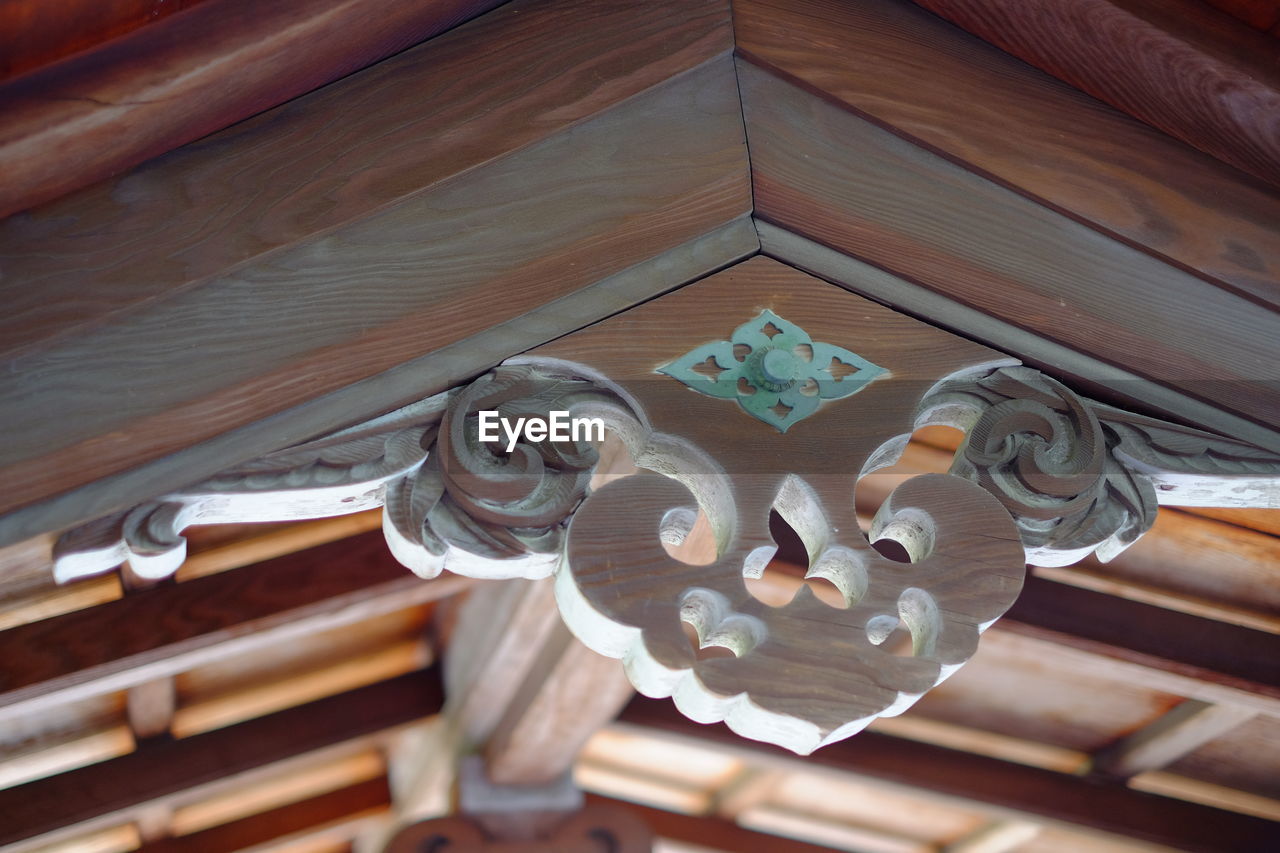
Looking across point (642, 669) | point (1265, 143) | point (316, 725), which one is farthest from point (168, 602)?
point (1265, 143)

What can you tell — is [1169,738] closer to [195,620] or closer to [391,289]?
[195,620]

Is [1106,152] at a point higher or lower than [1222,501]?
higher

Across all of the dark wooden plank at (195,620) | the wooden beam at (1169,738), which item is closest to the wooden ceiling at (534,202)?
the dark wooden plank at (195,620)

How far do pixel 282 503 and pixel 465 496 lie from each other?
0.15 m

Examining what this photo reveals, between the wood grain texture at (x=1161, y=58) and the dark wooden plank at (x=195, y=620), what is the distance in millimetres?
1562

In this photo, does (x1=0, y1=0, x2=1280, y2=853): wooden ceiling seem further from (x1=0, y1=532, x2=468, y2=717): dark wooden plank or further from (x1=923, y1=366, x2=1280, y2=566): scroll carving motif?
(x1=0, y1=532, x2=468, y2=717): dark wooden plank

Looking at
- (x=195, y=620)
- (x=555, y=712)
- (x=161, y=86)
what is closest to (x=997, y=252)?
(x=161, y=86)

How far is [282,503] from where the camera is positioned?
103cm

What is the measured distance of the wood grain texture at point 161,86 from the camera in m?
1.04

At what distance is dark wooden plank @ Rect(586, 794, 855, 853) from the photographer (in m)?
3.82

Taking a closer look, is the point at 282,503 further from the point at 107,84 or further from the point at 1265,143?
the point at 1265,143

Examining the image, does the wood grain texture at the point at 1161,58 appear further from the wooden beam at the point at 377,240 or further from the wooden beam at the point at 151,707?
the wooden beam at the point at 151,707

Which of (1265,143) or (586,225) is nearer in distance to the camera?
(586,225)

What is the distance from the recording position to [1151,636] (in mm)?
2623
